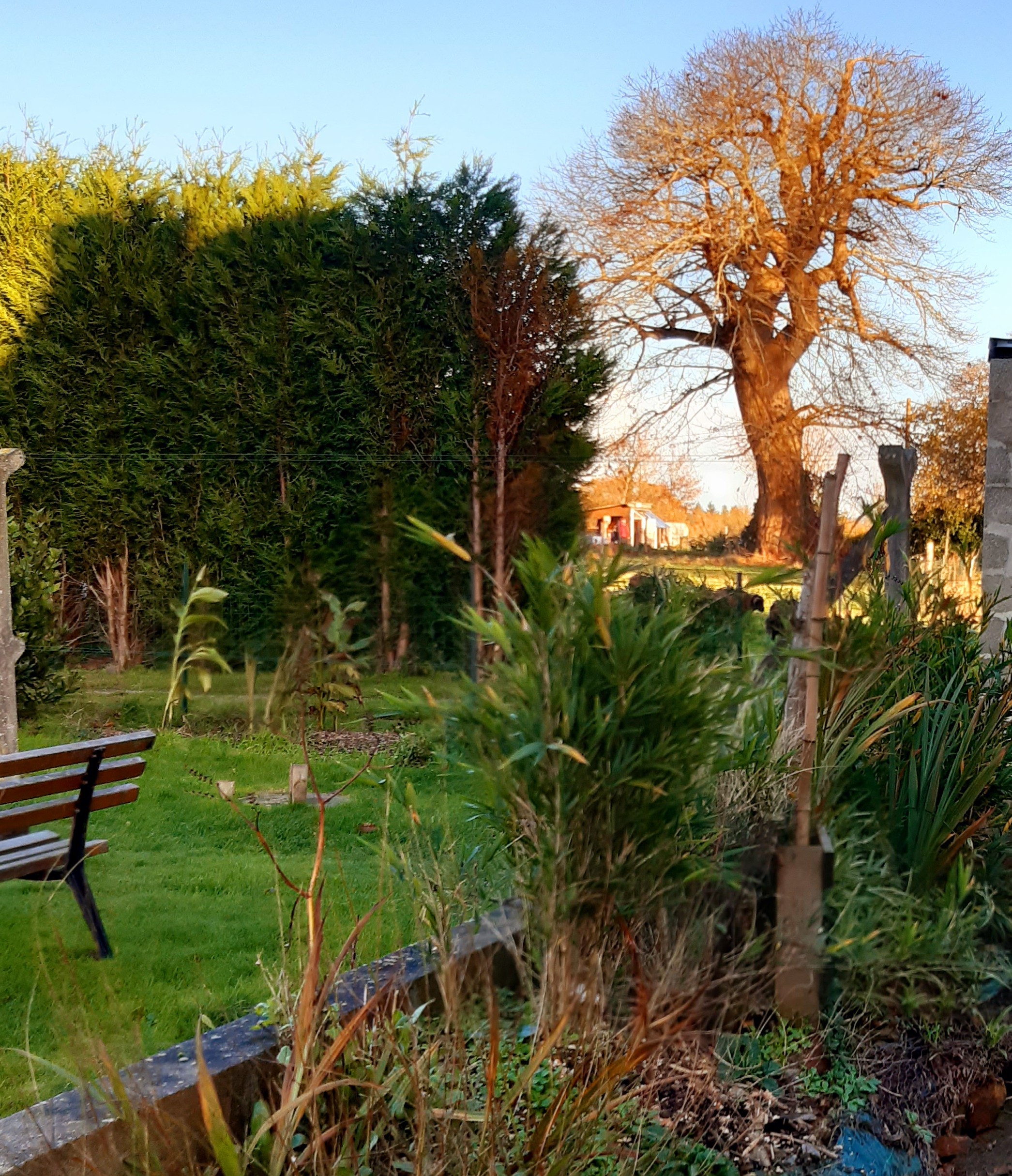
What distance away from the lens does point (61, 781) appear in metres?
3.14

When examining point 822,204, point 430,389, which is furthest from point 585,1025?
point 822,204

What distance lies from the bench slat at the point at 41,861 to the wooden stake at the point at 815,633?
1822mm

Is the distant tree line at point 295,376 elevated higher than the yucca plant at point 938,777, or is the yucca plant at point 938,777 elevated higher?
the distant tree line at point 295,376

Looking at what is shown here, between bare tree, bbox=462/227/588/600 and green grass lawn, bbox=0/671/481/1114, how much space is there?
7.33 feet

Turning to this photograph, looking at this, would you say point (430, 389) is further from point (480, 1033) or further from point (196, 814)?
point (480, 1033)

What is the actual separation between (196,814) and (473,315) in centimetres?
356

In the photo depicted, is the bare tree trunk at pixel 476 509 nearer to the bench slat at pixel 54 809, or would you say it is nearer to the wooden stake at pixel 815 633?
the bench slat at pixel 54 809

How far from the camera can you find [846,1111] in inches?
94.0

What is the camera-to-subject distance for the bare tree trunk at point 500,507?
275 inches

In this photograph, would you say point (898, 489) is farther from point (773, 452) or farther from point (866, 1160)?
point (773, 452)

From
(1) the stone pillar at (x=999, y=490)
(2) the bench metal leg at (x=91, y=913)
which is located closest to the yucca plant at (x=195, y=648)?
(2) the bench metal leg at (x=91, y=913)

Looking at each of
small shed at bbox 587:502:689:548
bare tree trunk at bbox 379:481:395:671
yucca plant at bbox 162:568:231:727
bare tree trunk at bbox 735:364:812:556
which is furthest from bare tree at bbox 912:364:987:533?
yucca plant at bbox 162:568:231:727

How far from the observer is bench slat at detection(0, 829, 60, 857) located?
10.4 ft

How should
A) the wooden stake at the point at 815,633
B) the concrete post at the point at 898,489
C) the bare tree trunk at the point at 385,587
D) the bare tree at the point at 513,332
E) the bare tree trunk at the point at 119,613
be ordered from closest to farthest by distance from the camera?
the wooden stake at the point at 815,633 < the concrete post at the point at 898,489 < the bare tree at the point at 513,332 < the bare tree trunk at the point at 385,587 < the bare tree trunk at the point at 119,613
